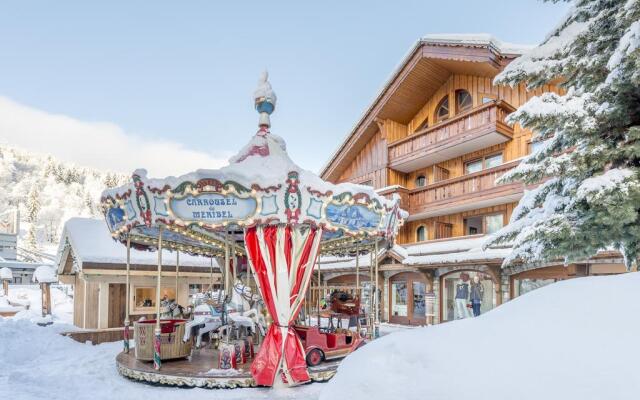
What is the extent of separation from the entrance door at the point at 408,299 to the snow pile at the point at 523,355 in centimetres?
1693

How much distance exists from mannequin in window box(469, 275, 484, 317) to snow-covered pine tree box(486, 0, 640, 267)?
9.42m

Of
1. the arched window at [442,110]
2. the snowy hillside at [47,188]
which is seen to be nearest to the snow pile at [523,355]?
the arched window at [442,110]

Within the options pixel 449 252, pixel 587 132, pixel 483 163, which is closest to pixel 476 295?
pixel 449 252

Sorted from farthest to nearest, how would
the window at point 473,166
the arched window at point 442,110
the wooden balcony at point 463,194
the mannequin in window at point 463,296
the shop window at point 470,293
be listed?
1. the arched window at point 442,110
2. the window at point 473,166
3. the mannequin in window at point 463,296
4. the shop window at point 470,293
5. the wooden balcony at point 463,194

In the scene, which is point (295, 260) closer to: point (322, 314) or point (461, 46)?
point (322, 314)

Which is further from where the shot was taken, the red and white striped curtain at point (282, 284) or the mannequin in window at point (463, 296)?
the mannequin in window at point (463, 296)

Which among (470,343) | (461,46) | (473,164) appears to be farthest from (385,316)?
(470,343)

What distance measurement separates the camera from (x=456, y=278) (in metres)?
17.6

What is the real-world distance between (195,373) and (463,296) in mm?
12065

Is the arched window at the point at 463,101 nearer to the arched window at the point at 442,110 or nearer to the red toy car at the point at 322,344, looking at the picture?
the arched window at the point at 442,110

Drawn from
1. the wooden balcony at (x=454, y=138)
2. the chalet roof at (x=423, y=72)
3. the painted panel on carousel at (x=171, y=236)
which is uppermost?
the chalet roof at (x=423, y=72)

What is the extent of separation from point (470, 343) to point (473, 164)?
59.4 feet

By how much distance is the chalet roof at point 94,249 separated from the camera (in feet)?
49.5

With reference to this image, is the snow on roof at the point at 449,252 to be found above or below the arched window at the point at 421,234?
below
